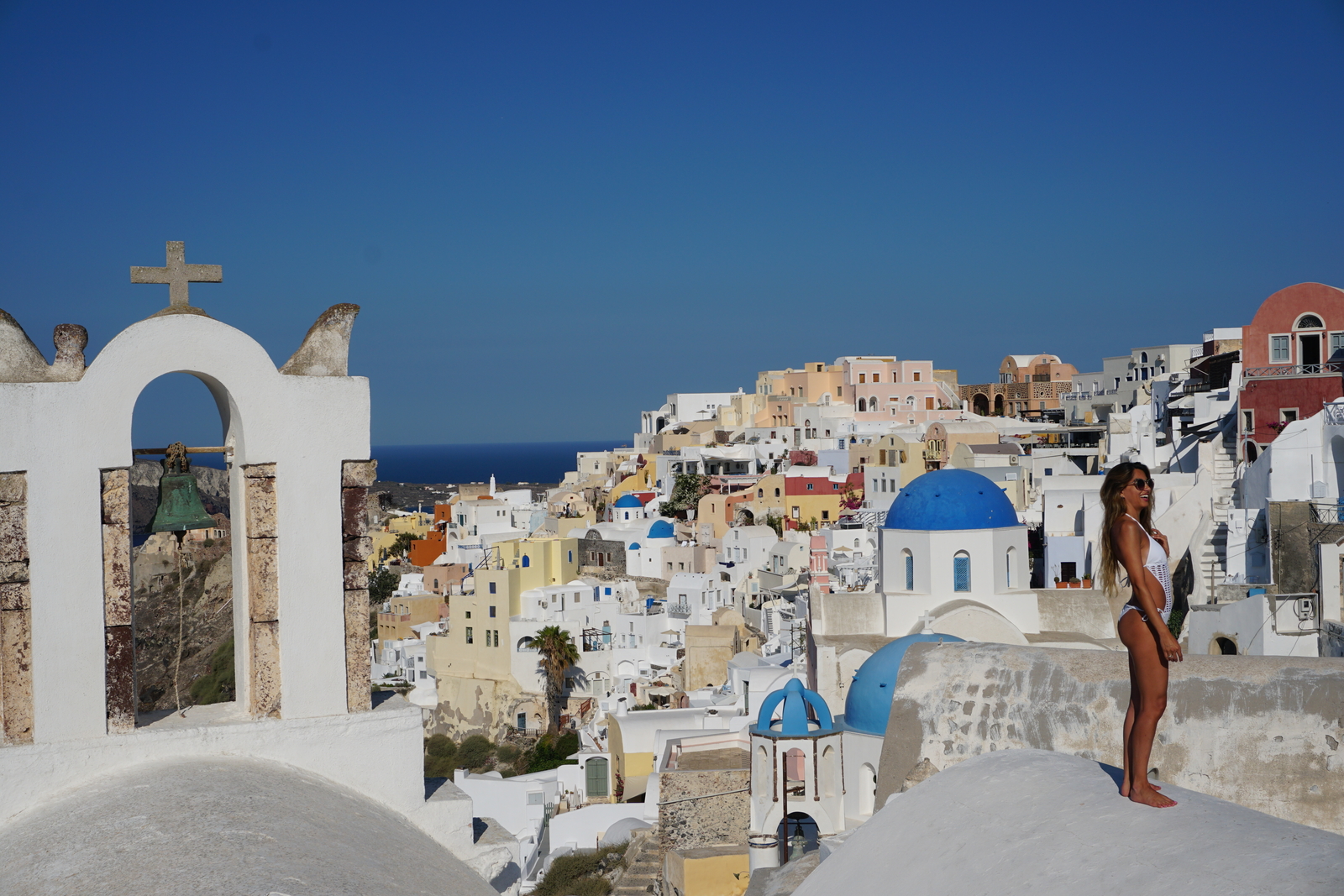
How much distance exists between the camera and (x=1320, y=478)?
21.1 meters

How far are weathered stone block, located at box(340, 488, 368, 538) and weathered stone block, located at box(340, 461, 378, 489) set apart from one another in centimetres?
3

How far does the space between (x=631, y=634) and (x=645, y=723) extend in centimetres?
1153

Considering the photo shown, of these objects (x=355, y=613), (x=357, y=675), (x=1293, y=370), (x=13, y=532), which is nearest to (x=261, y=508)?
(x=355, y=613)

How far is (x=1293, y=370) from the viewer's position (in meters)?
24.9

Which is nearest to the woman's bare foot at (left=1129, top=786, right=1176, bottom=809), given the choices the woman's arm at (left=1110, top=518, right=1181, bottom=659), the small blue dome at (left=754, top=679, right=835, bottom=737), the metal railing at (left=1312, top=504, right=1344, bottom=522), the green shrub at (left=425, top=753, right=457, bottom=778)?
the woman's arm at (left=1110, top=518, right=1181, bottom=659)

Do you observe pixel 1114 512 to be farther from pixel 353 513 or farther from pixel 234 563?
pixel 234 563

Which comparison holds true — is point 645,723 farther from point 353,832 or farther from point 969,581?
point 353,832

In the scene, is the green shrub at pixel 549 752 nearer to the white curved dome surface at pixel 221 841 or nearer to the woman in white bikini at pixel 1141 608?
the white curved dome surface at pixel 221 841

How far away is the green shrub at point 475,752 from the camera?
112 ft

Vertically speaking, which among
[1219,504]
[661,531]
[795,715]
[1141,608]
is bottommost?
[795,715]

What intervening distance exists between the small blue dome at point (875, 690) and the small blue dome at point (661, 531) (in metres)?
28.3

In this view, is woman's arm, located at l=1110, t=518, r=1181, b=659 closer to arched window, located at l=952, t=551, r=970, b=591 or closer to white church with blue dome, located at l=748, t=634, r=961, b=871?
white church with blue dome, located at l=748, t=634, r=961, b=871

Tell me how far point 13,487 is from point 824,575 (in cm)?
2718

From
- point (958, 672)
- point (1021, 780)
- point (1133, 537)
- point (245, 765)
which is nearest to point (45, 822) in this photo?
point (245, 765)
